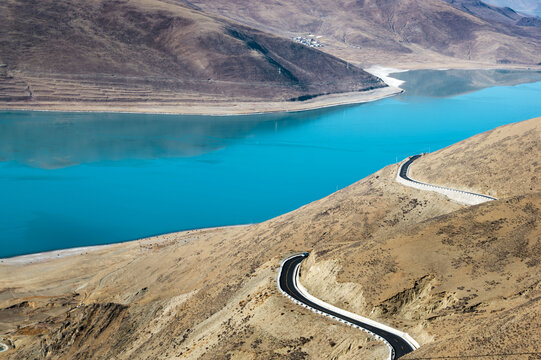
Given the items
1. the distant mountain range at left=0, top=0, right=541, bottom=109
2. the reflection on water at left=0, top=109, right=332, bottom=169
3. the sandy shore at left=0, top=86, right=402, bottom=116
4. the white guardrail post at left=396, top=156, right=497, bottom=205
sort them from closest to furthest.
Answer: the white guardrail post at left=396, top=156, right=497, bottom=205, the reflection on water at left=0, top=109, right=332, bottom=169, the sandy shore at left=0, top=86, right=402, bottom=116, the distant mountain range at left=0, top=0, right=541, bottom=109

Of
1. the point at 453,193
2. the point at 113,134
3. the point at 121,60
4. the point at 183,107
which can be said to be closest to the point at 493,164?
the point at 453,193

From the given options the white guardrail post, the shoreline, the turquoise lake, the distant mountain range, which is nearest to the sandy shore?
the distant mountain range

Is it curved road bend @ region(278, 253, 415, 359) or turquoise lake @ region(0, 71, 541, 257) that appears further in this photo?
turquoise lake @ region(0, 71, 541, 257)

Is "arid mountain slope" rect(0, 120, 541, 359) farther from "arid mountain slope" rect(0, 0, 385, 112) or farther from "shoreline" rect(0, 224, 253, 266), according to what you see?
"arid mountain slope" rect(0, 0, 385, 112)

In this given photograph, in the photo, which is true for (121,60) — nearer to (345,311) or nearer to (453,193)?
(453,193)

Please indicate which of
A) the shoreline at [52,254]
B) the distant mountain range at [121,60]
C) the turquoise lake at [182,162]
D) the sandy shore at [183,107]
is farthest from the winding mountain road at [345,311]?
the distant mountain range at [121,60]

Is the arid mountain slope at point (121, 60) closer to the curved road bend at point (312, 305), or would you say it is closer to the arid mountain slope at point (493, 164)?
the arid mountain slope at point (493, 164)
